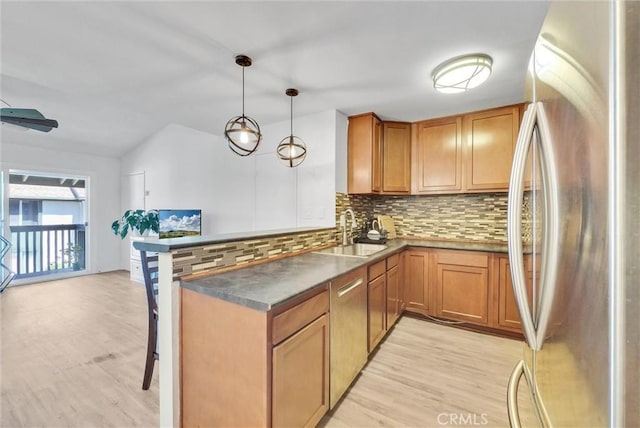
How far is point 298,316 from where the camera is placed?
1247mm

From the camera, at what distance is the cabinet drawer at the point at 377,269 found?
6.79 ft

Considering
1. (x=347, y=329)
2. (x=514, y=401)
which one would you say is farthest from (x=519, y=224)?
(x=347, y=329)

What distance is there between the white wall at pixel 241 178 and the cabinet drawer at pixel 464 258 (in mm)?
1252

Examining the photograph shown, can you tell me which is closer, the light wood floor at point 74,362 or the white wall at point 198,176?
the light wood floor at point 74,362

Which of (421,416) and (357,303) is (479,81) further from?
(421,416)

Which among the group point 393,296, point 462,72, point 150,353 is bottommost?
point 150,353

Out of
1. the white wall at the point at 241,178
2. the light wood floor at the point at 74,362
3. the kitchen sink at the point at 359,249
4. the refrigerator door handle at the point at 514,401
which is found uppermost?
the white wall at the point at 241,178

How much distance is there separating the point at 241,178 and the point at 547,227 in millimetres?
3720

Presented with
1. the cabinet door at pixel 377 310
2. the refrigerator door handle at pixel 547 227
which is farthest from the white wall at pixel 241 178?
the refrigerator door handle at pixel 547 227

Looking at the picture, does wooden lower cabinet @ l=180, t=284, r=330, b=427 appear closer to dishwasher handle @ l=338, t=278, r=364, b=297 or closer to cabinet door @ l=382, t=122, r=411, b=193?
dishwasher handle @ l=338, t=278, r=364, b=297

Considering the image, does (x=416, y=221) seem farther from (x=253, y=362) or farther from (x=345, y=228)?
(x=253, y=362)

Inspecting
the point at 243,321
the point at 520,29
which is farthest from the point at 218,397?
the point at 520,29

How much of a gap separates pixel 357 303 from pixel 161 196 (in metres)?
4.75

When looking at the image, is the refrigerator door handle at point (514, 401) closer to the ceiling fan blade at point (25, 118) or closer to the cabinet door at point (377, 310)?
the cabinet door at point (377, 310)
